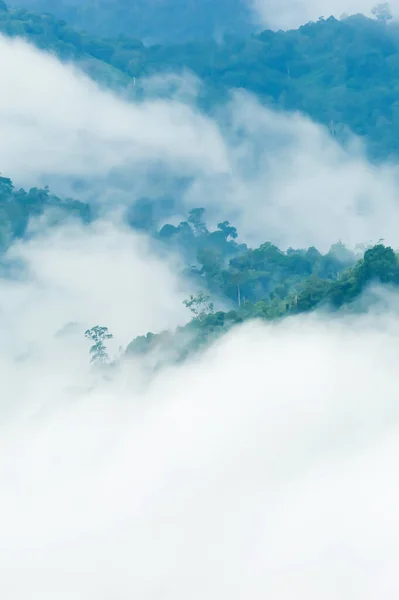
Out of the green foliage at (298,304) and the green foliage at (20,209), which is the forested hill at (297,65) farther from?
the green foliage at (298,304)

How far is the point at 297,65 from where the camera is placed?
106 metres

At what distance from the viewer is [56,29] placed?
10294 centimetres

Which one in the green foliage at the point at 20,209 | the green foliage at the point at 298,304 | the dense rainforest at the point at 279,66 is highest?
the dense rainforest at the point at 279,66

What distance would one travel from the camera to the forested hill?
4055 inches

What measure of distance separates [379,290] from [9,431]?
24.3 metres

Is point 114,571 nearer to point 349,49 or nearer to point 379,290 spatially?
point 379,290

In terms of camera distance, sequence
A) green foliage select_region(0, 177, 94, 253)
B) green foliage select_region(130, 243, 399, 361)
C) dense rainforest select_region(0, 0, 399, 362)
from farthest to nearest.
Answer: dense rainforest select_region(0, 0, 399, 362)
green foliage select_region(0, 177, 94, 253)
green foliage select_region(130, 243, 399, 361)

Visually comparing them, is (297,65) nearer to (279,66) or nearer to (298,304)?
(279,66)

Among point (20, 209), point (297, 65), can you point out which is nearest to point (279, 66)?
point (297, 65)

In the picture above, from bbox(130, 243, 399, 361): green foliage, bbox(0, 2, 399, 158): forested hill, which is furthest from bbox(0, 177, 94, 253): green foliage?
bbox(0, 2, 399, 158): forested hill

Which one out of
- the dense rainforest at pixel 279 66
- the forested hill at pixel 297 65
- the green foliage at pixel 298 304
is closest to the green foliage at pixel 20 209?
the dense rainforest at pixel 279 66

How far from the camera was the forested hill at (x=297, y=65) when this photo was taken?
338 ft

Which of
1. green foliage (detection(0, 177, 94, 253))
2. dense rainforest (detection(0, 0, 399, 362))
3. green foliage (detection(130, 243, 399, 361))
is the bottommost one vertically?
green foliage (detection(130, 243, 399, 361))

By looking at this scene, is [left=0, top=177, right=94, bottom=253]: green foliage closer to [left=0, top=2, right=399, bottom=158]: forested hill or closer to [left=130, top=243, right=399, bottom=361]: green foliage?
[left=130, top=243, right=399, bottom=361]: green foliage
